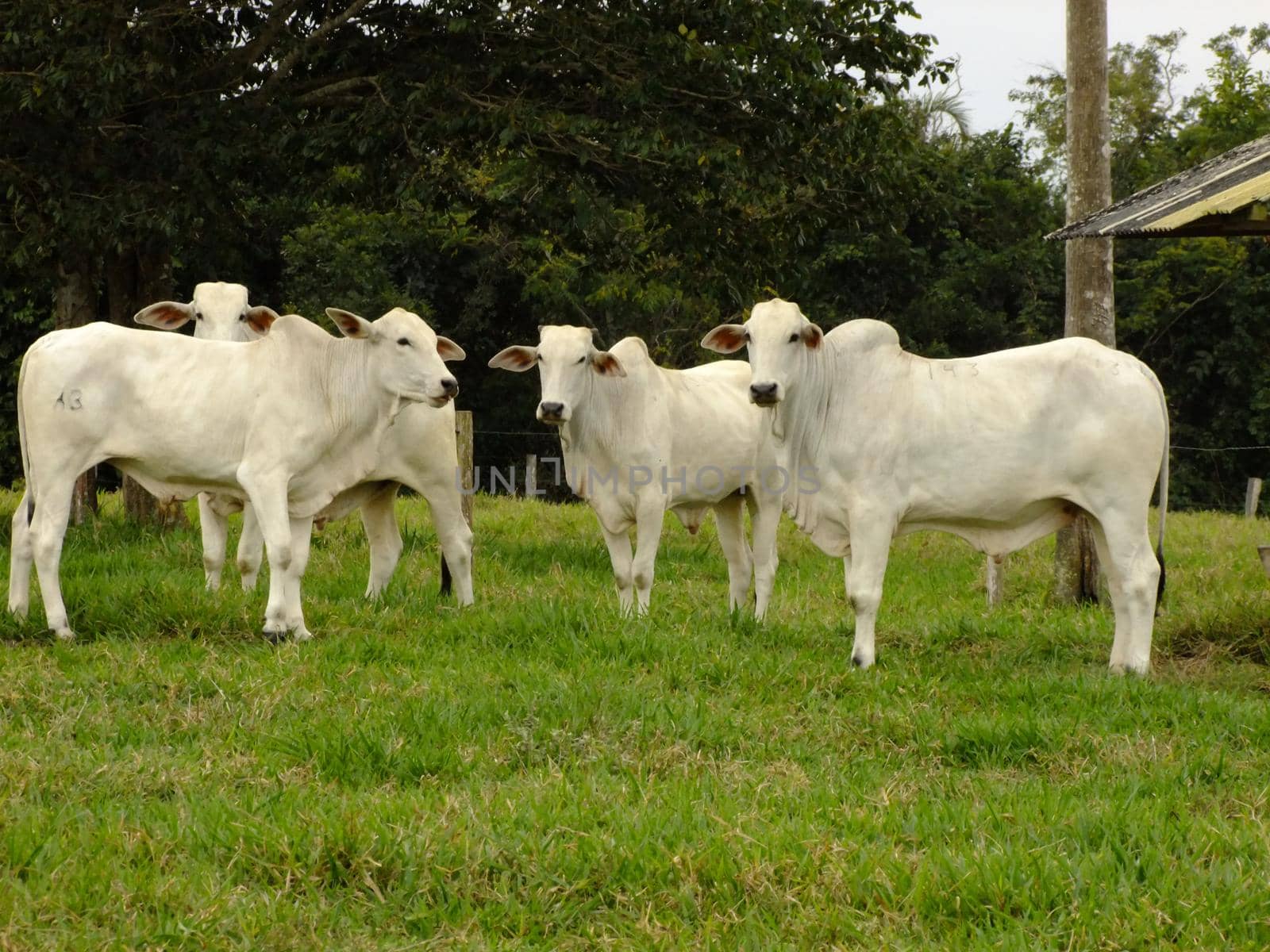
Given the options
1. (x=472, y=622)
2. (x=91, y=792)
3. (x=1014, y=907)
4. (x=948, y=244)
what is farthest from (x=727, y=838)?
(x=948, y=244)

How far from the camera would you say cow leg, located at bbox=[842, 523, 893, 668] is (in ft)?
24.3

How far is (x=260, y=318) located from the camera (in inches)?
364

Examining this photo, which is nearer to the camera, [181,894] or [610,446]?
[181,894]

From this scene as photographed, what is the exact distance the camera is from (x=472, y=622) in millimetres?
7789

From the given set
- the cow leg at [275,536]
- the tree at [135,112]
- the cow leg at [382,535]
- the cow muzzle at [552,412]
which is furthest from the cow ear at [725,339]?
the tree at [135,112]

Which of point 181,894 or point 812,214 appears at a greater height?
point 812,214

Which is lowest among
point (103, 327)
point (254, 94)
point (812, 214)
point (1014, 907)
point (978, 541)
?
point (1014, 907)

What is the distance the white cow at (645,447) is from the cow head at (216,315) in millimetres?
1661

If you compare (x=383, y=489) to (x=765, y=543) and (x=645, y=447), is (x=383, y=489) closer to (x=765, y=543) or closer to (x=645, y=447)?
(x=645, y=447)

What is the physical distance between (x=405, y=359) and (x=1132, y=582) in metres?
3.99

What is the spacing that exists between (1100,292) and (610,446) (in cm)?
366

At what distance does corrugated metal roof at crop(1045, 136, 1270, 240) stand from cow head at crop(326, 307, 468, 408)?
3505mm

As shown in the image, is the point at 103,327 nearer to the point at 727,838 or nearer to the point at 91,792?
the point at 91,792

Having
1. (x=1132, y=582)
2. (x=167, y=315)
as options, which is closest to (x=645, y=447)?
(x=1132, y=582)
